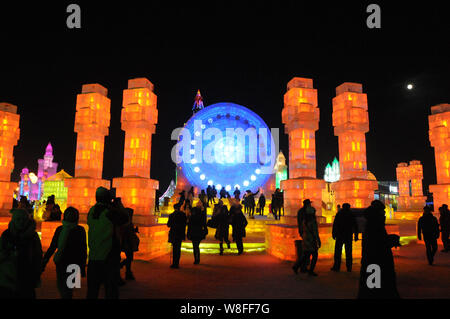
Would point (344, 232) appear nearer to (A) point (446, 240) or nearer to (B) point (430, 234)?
(B) point (430, 234)

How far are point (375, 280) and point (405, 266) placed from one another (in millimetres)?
5508

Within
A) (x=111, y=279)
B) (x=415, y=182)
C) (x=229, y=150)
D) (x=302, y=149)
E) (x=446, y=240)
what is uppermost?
(x=229, y=150)

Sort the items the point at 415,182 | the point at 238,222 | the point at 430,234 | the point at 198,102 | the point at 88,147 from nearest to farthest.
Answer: the point at 430,234, the point at 238,222, the point at 88,147, the point at 415,182, the point at 198,102

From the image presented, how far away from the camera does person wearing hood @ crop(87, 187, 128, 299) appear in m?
4.54

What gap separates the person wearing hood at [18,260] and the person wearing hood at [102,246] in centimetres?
82

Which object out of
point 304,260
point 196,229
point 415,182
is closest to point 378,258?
point 304,260

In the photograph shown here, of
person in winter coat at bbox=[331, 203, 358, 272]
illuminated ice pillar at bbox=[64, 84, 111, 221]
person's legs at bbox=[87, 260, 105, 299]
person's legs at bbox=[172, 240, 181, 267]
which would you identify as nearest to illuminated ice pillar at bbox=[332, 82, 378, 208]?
person in winter coat at bbox=[331, 203, 358, 272]

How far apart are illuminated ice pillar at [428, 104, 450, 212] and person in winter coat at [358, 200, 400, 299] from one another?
40.8ft

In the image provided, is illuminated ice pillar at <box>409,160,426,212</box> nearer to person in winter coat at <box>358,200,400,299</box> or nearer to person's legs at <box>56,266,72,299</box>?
person in winter coat at <box>358,200,400,299</box>

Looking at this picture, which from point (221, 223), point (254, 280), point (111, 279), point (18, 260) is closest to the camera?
point (18, 260)

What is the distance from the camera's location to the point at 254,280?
7633 mm

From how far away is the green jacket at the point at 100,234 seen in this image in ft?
14.9

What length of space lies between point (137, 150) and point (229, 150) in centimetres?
2316

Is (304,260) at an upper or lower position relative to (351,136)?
lower
